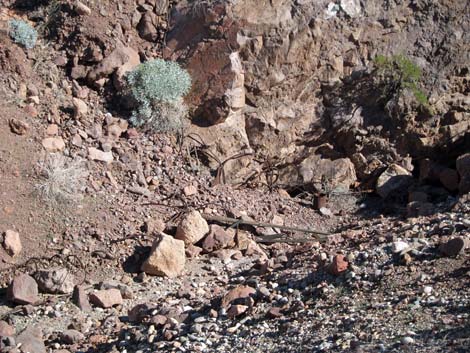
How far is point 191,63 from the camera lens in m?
7.61

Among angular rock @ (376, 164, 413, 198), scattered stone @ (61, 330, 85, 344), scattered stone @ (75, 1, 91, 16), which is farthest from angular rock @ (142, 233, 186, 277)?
scattered stone @ (75, 1, 91, 16)

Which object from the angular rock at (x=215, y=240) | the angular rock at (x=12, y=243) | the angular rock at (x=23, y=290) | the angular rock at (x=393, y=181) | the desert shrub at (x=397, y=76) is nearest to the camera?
the angular rock at (x=23, y=290)

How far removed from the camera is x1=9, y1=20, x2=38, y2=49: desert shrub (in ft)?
24.0

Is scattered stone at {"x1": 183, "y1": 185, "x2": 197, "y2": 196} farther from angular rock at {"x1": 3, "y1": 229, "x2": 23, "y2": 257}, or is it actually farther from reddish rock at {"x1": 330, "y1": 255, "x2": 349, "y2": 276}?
reddish rock at {"x1": 330, "y1": 255, "x2": 349, "y2": 276}

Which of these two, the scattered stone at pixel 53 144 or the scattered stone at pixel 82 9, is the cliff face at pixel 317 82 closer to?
the scattered stone at pixel 82 9

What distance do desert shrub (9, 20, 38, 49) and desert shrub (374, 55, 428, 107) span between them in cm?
A: 329

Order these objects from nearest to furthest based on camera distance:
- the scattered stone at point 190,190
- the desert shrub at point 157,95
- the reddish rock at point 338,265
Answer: the reddish rock at point 338,265, the scattered stone at point 190,190, the desert shrub at point 157,95

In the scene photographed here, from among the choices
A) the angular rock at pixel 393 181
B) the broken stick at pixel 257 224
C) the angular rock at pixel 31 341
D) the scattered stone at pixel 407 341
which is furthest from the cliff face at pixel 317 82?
the scattered stone at pixel 407 341

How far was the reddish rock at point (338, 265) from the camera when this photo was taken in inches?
211

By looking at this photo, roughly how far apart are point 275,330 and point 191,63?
343cm

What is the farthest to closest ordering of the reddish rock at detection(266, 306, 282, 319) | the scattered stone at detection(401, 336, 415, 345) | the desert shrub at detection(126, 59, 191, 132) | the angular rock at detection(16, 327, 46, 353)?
1. the desert shrub at detection(126, 59, 191, 132)
2. the angular rock at detection(16, 327, 46, 353)
3. the reddish rock at detection(266, 306, 282, 319)
4. the scattered stone at detection(401, 336, 415, 345)

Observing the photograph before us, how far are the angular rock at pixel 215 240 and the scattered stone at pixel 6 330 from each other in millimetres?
1746

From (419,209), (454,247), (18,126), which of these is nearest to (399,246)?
(454,247)

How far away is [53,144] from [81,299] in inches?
61.9
